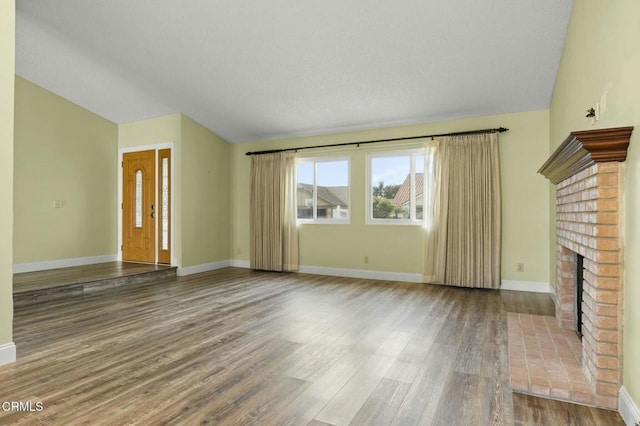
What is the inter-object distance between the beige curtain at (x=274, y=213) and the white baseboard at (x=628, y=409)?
5.26 meters

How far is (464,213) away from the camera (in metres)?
5.33

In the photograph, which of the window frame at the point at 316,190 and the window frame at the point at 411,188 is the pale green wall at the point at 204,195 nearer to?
the window frame at the point at 316,190

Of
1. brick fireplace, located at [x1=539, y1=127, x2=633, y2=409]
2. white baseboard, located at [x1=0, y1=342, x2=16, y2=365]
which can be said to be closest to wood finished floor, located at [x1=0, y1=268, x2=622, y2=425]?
white baseboard, located at [x1=0, y1=342, x2=16, y2=365]

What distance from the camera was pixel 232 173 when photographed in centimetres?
760

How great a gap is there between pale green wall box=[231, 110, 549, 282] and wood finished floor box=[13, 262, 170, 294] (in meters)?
2.07

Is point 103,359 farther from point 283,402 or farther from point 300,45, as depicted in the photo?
point 300,45

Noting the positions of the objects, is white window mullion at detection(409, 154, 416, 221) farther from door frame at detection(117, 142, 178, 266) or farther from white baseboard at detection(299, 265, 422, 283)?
door frame at detection(117, 142, 178, 266)

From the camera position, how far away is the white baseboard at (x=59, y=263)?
5.61 m

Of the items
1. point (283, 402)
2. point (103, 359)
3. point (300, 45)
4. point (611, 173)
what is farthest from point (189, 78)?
point (611, 173)

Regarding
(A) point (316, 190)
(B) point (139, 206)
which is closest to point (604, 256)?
(A) point (316, 190)

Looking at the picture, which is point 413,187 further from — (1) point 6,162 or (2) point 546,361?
(1) point 6,162

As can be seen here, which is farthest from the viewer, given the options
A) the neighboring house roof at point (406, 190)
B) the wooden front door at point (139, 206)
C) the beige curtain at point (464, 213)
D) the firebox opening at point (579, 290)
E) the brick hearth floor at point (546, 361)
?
the wooden front door at point (139, 206)

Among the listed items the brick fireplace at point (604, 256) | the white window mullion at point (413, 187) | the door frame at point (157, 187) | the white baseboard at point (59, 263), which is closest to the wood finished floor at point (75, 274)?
the white baseboard at point (59, 263)

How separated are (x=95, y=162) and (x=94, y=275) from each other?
8.13 feet
